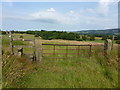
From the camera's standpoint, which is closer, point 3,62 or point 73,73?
point 3,62

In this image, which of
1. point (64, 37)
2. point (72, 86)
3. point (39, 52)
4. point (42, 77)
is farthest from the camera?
point (64, 37)

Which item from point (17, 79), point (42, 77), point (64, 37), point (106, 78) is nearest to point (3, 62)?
point (17, 79)

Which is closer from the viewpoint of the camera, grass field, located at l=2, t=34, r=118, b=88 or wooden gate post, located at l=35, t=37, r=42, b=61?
grass field, located at l=2, t=34, r=118, b=88

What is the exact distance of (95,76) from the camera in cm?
512

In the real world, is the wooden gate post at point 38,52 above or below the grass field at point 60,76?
above

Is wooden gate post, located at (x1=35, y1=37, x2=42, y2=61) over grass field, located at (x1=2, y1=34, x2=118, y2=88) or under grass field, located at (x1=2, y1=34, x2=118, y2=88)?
over

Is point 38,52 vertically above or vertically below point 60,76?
above

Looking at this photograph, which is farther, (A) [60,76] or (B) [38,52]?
(B) [38,52]

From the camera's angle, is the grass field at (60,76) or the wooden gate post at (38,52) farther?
the wooden gate post at (38,52)

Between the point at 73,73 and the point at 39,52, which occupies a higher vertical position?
the point at 39,52

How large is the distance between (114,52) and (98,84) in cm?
338

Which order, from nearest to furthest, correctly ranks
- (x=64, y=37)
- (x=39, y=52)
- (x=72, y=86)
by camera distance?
(x=72, y=86), (x=39, y=52), (x=64, y=37)

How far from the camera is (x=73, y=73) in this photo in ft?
17.9

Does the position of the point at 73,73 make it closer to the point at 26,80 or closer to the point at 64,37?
the point at 26,80
